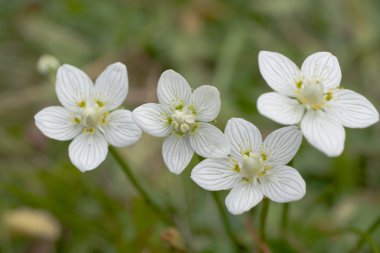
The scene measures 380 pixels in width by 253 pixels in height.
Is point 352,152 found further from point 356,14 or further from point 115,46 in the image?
point 115,46

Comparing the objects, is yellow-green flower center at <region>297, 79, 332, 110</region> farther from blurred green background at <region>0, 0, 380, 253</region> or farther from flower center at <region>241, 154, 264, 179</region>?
blurred green background at <region>0, 0, 380, 253</region>

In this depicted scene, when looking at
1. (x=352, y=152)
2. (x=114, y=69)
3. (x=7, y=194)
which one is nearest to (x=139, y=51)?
(x=7, y=194)

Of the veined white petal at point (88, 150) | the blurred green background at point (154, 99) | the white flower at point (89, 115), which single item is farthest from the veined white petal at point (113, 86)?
the blurred green background at point (154, 99)

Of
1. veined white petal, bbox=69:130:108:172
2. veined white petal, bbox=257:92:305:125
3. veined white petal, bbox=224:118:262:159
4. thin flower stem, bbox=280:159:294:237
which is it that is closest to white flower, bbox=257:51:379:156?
veined white petal, bbox=257:92:305:125

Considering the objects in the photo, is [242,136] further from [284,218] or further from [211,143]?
[284,218]

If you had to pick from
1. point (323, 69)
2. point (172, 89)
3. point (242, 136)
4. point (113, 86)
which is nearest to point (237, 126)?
point (242, 136)

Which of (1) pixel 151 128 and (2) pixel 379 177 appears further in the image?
(2) pixel 379 177
